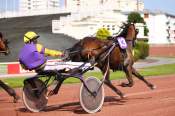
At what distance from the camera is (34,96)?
10492 mm

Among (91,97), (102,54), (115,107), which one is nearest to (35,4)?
(102,54)

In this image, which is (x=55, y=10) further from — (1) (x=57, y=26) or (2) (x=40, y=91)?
(2) (x=40, y=91)

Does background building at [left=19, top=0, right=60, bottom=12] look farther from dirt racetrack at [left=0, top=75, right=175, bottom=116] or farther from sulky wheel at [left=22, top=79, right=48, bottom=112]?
sulky wheel at [left=22, top=79, right=48, bottom=112]

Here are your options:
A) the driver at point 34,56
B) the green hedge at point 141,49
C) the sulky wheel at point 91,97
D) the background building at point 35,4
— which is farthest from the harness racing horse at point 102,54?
the background building at point 35,4

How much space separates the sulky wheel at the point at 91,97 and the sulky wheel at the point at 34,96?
921 millimetres

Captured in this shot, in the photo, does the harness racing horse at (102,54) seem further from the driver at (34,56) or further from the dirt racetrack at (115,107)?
the driver at (34,56)

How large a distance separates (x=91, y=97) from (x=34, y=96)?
126 centimetres

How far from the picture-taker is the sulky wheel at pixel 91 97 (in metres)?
10.2

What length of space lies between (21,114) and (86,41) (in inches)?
119

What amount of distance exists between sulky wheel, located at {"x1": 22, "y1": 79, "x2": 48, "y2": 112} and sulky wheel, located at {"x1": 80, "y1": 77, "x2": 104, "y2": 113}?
92 centimetres

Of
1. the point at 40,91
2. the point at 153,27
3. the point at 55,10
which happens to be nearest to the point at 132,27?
the point at 40,91

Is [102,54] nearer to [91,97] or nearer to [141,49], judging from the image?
[91,97]

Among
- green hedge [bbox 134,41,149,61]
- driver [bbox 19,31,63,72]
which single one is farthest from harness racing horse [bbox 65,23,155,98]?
green hedge [bbox 134,41,149,61]

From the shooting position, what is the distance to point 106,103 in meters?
12.4
